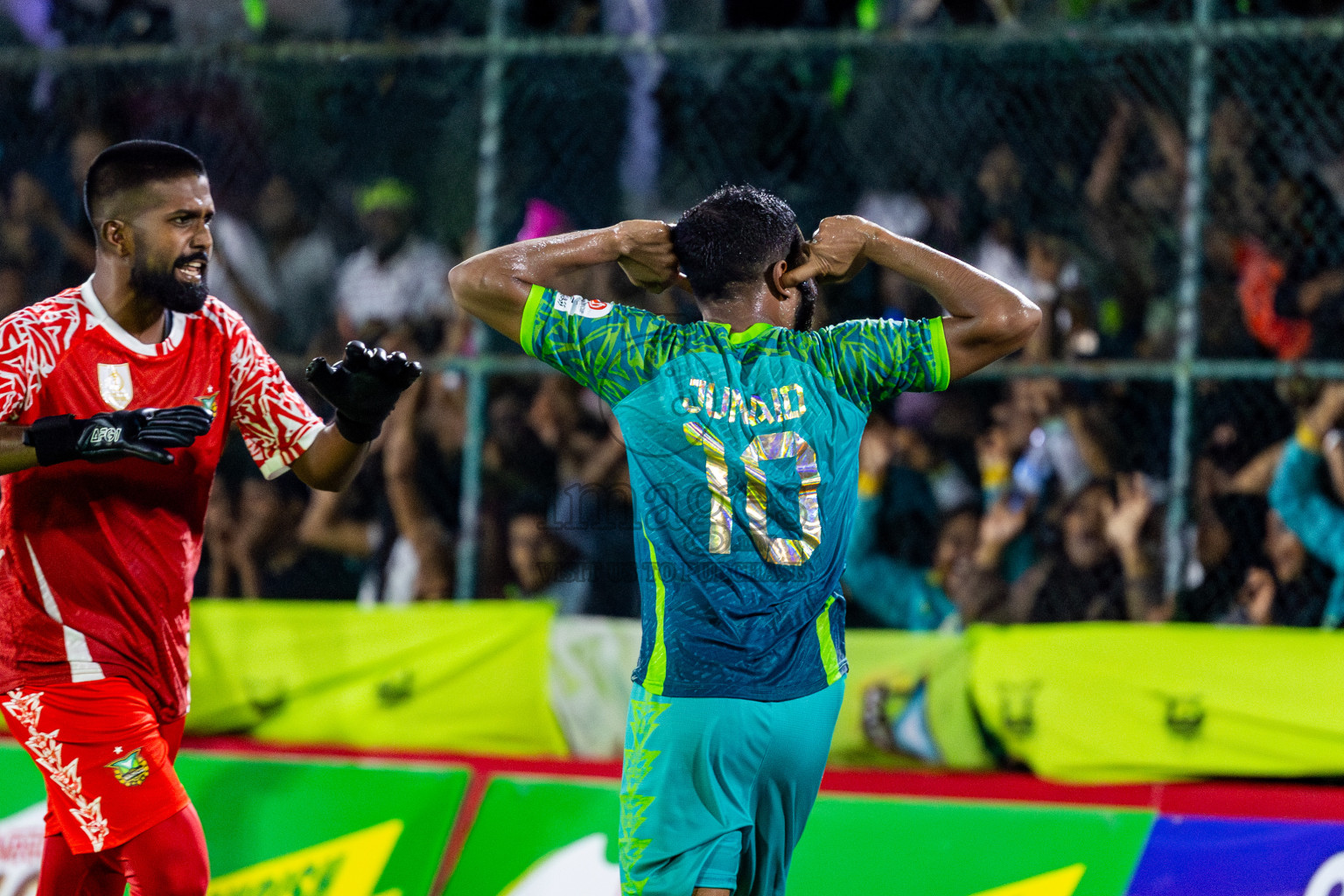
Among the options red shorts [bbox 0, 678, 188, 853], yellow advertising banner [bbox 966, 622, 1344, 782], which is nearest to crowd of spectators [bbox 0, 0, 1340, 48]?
yellow advertising banner [bbox 966, 622, 1344, 782]

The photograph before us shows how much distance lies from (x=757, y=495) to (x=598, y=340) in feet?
1.52

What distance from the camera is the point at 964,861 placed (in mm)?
3863

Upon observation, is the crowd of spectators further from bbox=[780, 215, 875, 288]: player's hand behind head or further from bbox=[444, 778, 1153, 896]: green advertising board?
bbox=[444, 778, 1153, 896]: green advertising board

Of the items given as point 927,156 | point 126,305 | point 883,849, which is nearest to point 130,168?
point 126,305

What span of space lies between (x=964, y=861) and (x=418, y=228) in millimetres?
4144

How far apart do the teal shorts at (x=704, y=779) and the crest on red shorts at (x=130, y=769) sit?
3.84 feet

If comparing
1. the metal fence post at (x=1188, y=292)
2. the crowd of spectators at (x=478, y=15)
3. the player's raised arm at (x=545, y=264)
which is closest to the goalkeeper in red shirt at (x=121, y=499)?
the player's raised arm at (x=545, y=264)

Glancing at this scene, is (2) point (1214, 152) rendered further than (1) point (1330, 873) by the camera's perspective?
Yes

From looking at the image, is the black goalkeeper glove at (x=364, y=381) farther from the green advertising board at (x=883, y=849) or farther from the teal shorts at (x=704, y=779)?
the green advertising board at (x=883, y=849)

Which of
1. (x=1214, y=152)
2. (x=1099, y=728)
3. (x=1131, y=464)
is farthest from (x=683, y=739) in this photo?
(x=1214, y=152)

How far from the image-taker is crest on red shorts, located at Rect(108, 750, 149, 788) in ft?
10.0

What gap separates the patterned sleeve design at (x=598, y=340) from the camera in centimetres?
277

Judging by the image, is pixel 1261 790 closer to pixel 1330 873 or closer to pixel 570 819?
pixel 1330 873

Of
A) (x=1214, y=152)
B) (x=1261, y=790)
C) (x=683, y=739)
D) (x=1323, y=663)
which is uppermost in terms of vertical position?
(x=1214, y=152)
